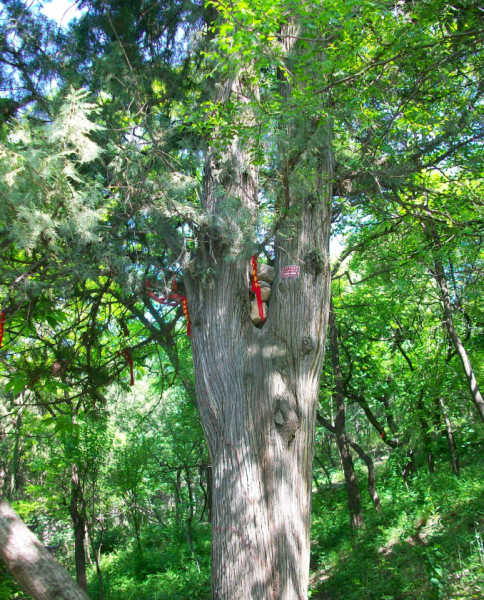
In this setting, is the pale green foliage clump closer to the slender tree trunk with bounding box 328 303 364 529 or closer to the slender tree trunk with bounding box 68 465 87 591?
the slender tree trunk with bounding box 68 465 87 591

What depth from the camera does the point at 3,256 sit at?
4367 mm

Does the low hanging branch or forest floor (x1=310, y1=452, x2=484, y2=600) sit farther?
forest floor (x1=310, y1=452, x2=484, y2=600)

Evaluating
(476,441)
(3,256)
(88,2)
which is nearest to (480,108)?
(88,2)

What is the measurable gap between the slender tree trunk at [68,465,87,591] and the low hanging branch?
6801 mm

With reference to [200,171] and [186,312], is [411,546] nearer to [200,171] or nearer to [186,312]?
[186,312]

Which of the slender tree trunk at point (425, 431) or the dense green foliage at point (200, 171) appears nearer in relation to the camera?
the dense green foliage at point (200, 171)

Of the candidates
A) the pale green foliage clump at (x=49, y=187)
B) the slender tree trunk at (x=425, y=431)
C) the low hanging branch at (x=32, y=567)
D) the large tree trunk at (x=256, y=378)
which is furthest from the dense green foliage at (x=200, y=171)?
the low hanging branch at (x=32, y=567)

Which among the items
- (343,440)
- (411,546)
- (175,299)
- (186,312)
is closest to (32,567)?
(186,312)

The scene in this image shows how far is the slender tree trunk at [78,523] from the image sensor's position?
7.88 metres

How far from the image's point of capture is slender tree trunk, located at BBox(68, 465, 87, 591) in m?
7.88

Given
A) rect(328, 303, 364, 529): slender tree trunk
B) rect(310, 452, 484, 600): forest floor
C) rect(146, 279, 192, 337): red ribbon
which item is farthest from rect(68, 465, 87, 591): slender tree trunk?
rect(146, 279, 192, 337): red ribbon

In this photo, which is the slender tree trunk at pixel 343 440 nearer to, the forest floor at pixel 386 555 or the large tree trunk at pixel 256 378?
the forest floor at pixel 386 555

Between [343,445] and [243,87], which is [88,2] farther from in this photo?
[343,445]

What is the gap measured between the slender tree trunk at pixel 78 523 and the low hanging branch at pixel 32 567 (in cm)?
680
